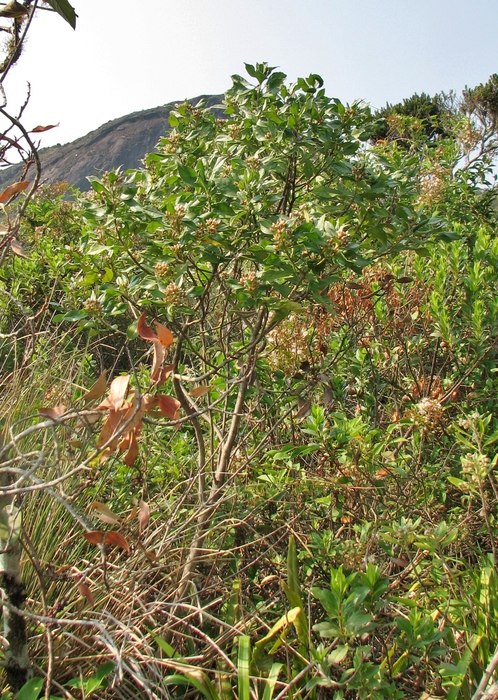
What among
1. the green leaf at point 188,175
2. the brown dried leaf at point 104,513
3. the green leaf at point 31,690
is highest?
the green leaf at point 188,175

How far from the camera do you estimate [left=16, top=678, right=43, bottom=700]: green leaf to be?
1563 mm

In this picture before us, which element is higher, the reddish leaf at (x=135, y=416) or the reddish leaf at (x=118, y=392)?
the reddish leaf at (x=118, y=392)

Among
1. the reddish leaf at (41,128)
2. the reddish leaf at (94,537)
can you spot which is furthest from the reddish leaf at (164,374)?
the reddish leaf at (41,128)

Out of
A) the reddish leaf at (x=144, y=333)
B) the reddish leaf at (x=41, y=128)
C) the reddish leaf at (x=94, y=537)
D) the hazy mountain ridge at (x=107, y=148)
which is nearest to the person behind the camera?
the reddish leaf at (x=94, y=537)

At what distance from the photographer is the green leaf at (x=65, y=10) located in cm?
123

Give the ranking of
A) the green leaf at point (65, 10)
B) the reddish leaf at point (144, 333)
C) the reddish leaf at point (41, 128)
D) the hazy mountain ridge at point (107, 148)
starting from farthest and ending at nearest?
1. the hazy mountain ridge at point (107, 148)
2. the reddish leaf at point (41, 128)
3. the reddish leaf at point (144, 333)
4. the green leaf at point (65, 10)

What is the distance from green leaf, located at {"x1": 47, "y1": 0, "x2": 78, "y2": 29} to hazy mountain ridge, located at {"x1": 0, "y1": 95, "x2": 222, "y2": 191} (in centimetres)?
4281

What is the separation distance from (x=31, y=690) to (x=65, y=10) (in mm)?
1659

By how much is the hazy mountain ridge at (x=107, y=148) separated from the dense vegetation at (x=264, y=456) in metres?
41.5

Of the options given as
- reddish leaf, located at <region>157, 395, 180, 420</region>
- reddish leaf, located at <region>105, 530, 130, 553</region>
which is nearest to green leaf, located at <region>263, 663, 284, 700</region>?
reddish leaf, located at <region>105, 530, 130, 553</region>

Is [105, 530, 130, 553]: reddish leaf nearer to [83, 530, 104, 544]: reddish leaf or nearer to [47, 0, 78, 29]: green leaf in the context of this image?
[83, 530, 104, 544]: reddish leaf

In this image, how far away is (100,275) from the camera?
2.62 metres

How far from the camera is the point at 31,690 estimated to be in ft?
5.24

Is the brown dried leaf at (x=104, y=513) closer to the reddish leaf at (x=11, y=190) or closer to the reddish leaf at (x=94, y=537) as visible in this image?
the reddish leaf at (x=94, y=537)
